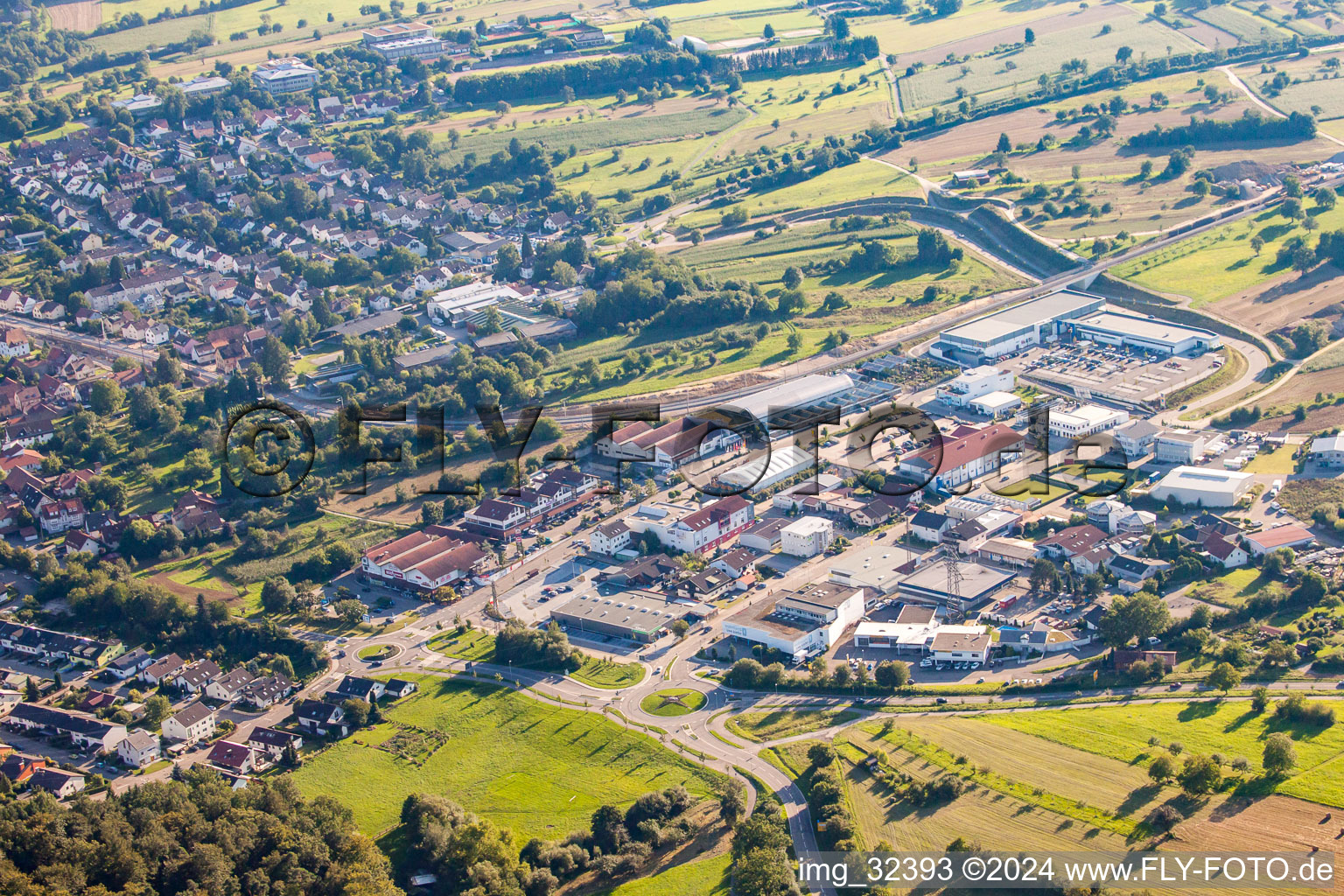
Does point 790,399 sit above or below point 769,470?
above

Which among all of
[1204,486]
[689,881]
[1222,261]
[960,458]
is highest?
[1222,261]

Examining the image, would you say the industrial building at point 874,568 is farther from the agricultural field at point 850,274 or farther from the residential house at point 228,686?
the agricultural field at point 850,274

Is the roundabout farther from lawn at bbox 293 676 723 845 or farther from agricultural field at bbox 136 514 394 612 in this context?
agricultural field at bbox 136 514 394 612

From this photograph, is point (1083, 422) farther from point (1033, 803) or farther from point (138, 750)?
point (138, 750)

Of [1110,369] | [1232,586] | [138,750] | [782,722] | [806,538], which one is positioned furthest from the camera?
[1110,369]

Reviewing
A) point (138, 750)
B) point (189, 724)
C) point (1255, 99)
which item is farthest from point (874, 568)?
point (1255, 99)

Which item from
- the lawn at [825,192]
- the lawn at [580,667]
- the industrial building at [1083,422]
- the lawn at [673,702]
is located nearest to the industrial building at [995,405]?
the industrial building at [1083,422]
